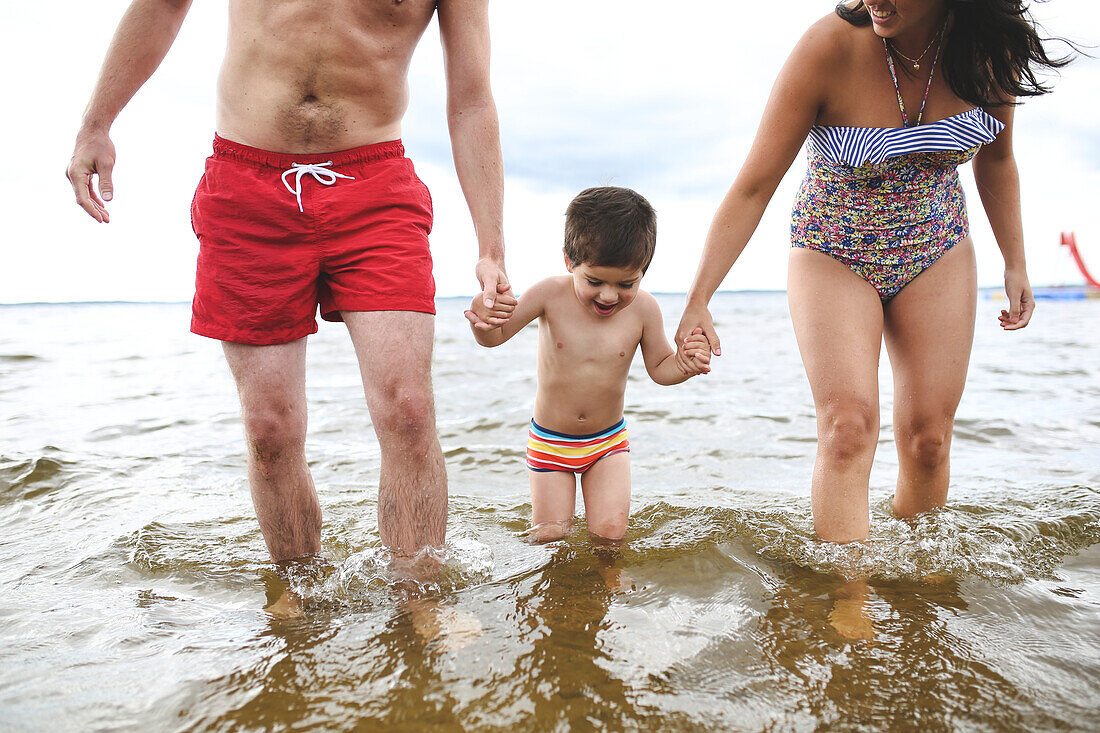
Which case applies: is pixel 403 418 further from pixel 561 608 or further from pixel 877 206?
pixel 877 206

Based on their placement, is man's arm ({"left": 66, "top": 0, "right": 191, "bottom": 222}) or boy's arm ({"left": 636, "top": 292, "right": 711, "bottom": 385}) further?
boy's arm ({"left": 636, "top": 292, "right": 711, "bottom": 385})

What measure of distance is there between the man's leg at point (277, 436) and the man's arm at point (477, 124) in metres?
0.75

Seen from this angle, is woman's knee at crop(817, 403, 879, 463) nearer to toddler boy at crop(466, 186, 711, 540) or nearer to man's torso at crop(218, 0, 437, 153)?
toddler boy at crop(466, 186, 711, 540)

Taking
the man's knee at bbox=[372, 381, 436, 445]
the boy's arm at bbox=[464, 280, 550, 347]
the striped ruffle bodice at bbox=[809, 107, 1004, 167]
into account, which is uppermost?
the striped ruffle bodice at bbox=[809, 107, 1004, 167]

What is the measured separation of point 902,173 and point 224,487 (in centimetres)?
407

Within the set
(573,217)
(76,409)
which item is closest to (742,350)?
(76,409)

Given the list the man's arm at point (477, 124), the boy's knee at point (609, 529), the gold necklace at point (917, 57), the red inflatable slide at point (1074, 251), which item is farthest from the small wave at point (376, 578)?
the red inflatable slide at point (1074, 251)

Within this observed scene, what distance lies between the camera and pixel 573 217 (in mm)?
3455

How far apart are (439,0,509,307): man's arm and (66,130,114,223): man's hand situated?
121 centimetres

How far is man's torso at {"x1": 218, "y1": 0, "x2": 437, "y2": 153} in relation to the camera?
2.52m

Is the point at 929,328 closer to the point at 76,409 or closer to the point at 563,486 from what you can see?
the point at 563,486

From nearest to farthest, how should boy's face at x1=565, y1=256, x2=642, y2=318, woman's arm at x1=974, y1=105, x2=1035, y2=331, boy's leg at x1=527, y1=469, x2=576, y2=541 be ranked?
1. woman's arm at x1=974, y1=105, x2=1035, y2=331
2. boy's face at x1=565, y1=256, x2=642, y2=318
3. boy's leg at x1=527, y1=469, x2=576, y2=541

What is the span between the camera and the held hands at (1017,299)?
335 cm

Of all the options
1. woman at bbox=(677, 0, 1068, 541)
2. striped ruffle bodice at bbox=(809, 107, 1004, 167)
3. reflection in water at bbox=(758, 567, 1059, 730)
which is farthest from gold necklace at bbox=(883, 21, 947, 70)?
reflection in water at bbox=(758, 567, 1059, 730)
